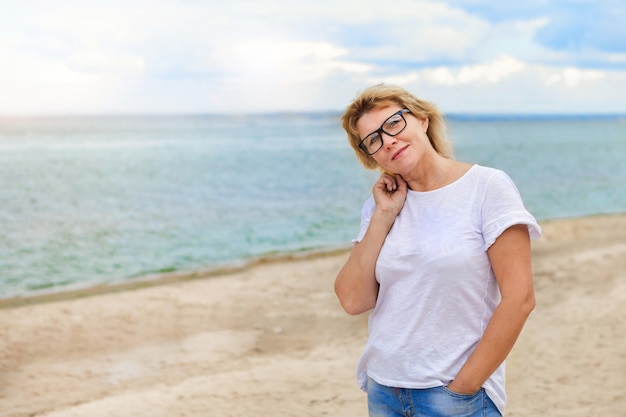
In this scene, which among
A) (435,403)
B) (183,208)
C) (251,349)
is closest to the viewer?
(435,403)

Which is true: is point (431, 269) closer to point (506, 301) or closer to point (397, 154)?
point (506, 301)

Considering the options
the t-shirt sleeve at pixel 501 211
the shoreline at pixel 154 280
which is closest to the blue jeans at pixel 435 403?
the t-shirt sleeve at pixel 501 211

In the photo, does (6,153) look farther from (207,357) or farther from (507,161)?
(207,357)

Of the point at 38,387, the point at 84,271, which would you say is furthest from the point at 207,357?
A: the point at 84,271

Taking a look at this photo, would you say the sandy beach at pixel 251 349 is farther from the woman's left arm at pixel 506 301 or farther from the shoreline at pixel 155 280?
the woman's left arm at pixel 506 301

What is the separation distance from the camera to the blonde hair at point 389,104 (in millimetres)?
2273

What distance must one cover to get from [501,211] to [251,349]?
18.0ft

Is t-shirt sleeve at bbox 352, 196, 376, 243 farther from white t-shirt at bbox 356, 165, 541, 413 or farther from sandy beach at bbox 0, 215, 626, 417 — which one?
sandy beach at bbox 0, 215, 626, 417

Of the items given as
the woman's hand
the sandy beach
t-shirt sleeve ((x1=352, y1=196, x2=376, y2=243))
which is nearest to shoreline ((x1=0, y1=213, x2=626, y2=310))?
the sandy beach

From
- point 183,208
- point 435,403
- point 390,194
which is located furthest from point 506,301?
point 183,208

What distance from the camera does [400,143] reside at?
2.27 meters

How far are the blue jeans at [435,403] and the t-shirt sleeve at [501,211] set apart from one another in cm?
46

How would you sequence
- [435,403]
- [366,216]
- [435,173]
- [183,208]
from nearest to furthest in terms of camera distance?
[435,403]
[435,173]
[366,216]
[183,208]

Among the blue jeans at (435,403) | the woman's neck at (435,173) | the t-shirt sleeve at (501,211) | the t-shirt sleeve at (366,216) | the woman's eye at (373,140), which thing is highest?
the woman's eye at (373,140)
